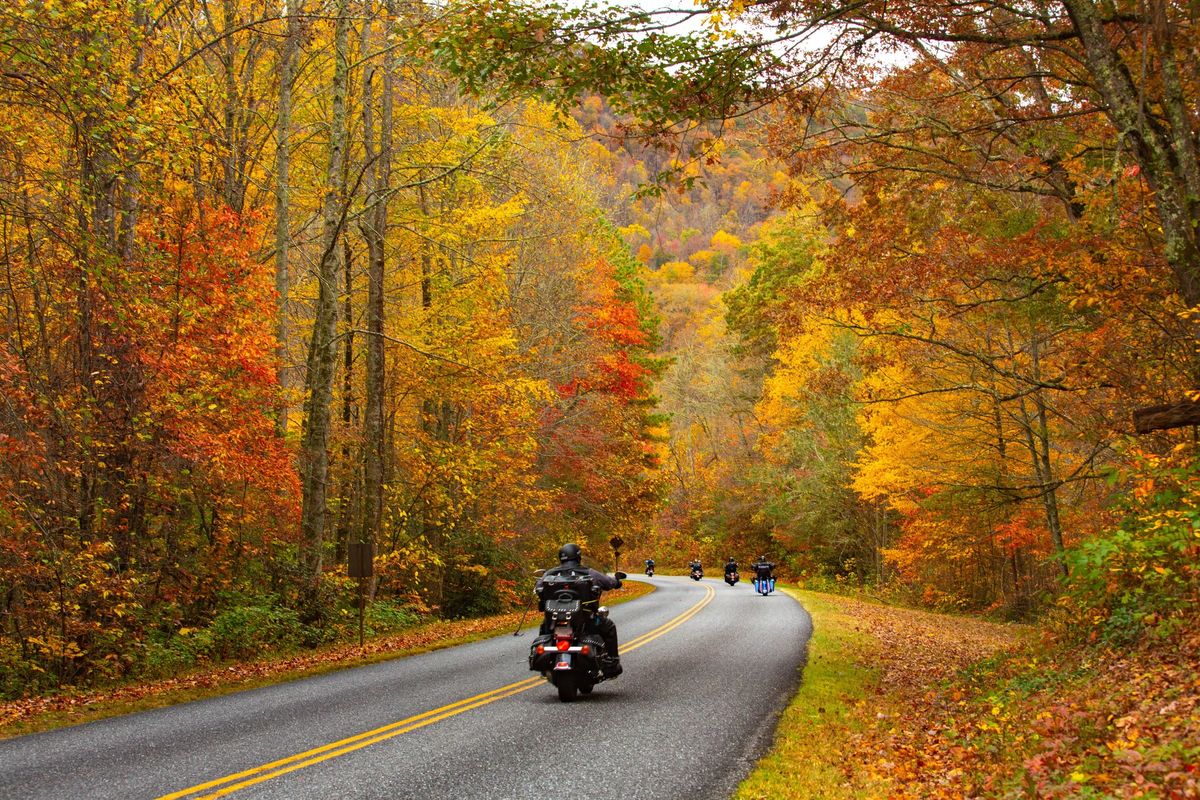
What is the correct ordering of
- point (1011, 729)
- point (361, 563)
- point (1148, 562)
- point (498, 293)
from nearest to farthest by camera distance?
1. point (1011, 729)
2. point (1148, 562)
3. point (361, 563)
4. point (498, 293)

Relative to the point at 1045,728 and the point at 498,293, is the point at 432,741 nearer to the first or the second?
the point at 1045,728

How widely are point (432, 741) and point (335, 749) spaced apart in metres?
0.83

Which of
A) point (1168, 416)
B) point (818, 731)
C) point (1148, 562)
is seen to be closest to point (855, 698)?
point (818, 731)

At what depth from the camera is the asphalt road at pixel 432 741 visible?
597 centimetres

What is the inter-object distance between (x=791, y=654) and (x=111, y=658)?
1013 centimetres

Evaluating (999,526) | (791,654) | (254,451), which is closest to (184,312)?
(254,451)

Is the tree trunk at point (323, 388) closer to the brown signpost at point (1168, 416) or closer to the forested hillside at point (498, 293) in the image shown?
the forested hillside at point (498, 293)

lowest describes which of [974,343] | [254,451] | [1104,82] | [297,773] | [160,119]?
[297,773]

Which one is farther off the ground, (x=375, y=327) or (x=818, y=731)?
(x=375, y=327)

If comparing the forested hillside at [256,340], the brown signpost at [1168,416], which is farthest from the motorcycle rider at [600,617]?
the brown signpost at [1168,416]

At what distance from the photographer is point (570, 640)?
9.41 metres

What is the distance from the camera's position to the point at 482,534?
23.0 m

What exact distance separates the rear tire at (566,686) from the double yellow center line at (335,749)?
0.70m

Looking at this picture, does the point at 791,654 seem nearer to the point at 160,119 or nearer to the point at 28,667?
the point at 28,667
